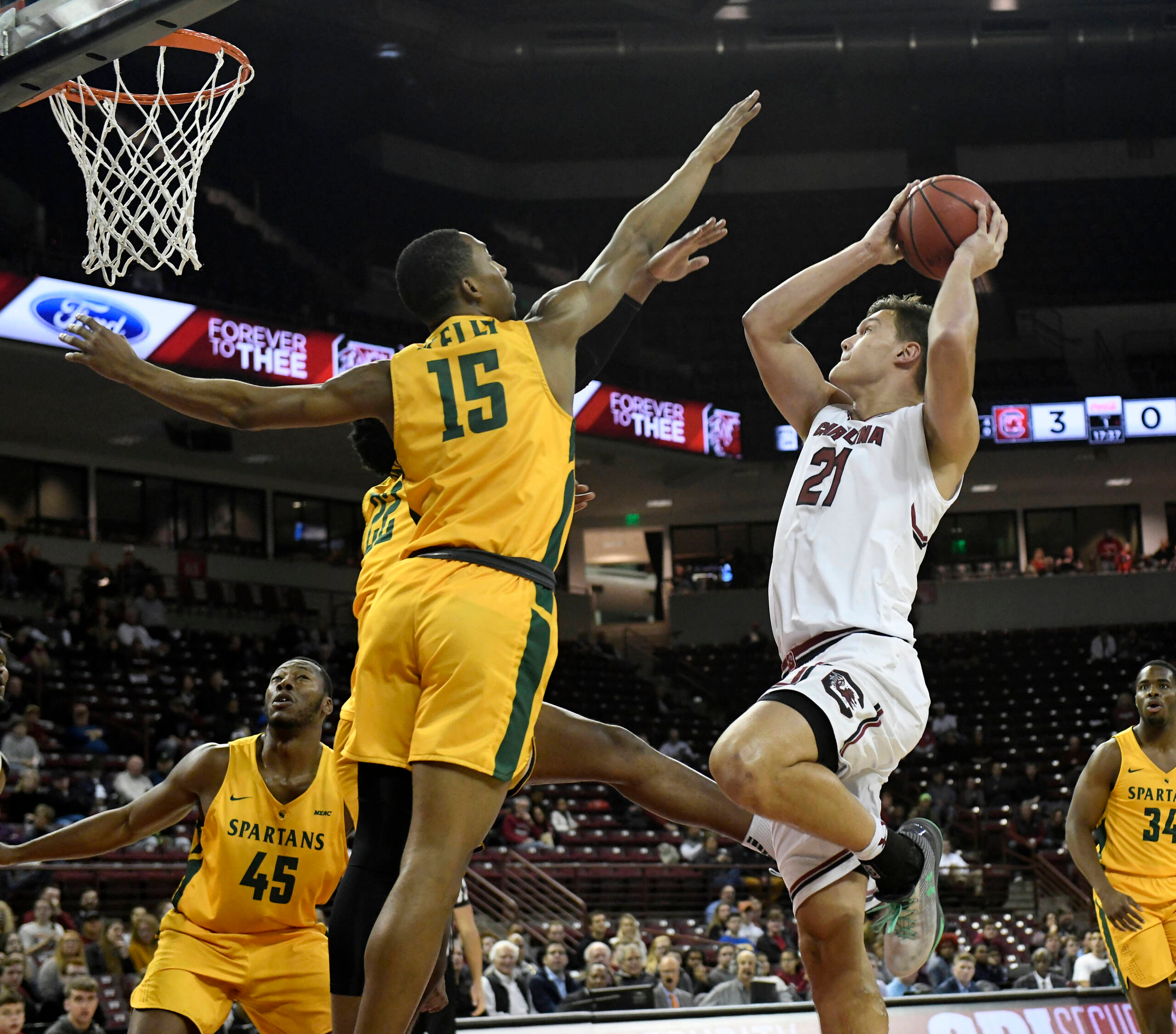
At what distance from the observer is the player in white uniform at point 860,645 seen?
374cm

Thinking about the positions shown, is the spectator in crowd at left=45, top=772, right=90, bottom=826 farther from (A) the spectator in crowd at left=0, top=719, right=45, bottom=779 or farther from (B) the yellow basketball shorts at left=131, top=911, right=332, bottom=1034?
(B) the yellow basketball shorts at left=131, top=911, right=332, bottom=1034

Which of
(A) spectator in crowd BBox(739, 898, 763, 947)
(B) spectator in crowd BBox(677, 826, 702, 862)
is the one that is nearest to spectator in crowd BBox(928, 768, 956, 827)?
(B) spectator in crowd BBox(677, 826, 702, 862)

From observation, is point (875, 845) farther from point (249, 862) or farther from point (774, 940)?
point (774, 940)

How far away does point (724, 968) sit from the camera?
11930 millimetres

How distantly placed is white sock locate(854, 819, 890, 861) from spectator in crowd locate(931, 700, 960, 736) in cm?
2029

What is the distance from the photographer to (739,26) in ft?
→ 82.2

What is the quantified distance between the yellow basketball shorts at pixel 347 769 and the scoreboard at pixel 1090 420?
73.6 feet

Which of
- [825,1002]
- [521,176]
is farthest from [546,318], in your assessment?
[521,176]

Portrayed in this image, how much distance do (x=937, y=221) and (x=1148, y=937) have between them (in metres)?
3.96

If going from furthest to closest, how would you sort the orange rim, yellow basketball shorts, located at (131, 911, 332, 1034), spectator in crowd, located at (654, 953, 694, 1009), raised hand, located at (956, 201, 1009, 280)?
1. spectator in crowd, located at (654, 953, 694, 1009)
2. the orange rim
3. yellow basketball shorts, located at (131, 911, 332, 1034)
4. raised hand, located at (956, 201, 1009, 280)

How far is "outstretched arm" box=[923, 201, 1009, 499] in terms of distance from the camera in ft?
13.1

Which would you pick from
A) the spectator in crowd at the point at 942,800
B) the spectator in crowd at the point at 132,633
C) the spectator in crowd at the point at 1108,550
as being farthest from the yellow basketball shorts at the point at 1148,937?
the spectator in crowd at the point at 1108,550

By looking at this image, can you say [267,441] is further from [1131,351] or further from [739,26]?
[1131,351]

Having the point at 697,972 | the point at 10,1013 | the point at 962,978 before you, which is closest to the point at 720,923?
the point at 697,972
